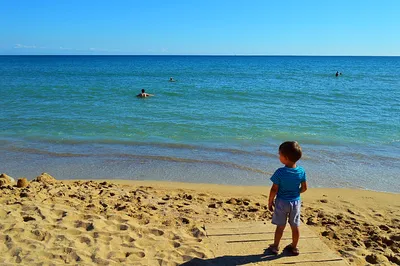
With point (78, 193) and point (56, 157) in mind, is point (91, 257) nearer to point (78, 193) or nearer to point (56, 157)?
point (78, 193)

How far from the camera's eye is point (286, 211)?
437 centimetres

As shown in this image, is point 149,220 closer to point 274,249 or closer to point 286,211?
point 274,249

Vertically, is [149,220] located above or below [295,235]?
below

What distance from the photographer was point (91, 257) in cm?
438

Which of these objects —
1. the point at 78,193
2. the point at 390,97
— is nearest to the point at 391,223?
the point at 78,193

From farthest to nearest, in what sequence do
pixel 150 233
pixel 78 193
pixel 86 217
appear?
pixel 78 193, pixel 86 217, pixel 150 233

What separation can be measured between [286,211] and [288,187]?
12.9 inches

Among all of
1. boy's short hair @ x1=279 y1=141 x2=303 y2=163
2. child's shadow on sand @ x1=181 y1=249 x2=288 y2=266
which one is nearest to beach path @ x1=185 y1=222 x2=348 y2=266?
child's shadow on sand @ x1=181 y1=249 x2=288 y2=266

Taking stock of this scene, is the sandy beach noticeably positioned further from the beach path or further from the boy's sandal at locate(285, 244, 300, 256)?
the boy's sandal at locate(285, 244, 300, 256)

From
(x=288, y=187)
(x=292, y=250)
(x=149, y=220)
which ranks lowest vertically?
(x=149, y=220)

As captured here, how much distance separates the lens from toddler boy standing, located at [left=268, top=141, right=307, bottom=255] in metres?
4.16

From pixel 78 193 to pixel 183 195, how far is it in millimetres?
2017

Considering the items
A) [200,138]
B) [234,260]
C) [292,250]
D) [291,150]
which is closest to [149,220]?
[234,260]

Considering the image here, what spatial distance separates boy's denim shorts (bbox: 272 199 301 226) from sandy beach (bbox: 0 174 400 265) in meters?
0.98
